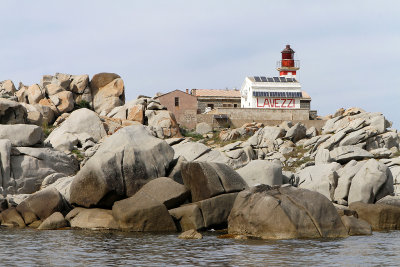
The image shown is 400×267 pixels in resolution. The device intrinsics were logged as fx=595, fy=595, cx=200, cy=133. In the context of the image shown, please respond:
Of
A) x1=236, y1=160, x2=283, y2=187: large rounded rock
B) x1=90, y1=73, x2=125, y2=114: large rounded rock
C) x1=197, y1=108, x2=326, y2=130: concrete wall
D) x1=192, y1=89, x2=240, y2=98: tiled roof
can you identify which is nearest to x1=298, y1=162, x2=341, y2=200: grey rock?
x1=236, y1=160, x2=283, y2=187: large rounded rock

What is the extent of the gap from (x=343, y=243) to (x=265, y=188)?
392cm

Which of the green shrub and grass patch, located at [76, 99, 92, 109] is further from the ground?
grass patch, located at [76, 99, 92, 109]

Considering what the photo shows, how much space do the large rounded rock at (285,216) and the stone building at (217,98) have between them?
47.5 metres

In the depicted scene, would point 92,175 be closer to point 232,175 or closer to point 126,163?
point 126,163

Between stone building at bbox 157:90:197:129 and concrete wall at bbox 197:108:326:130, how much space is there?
3.10 feet

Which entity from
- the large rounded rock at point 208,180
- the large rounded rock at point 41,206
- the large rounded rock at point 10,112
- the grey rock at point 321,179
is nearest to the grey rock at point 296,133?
the grey rock at point 321,179

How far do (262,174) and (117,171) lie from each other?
749 centimetres

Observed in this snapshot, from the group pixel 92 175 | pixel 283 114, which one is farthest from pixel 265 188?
pixel 283 114

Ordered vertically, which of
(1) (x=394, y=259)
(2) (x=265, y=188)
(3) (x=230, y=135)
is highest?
(3) (x=230, y=135)

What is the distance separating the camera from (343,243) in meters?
19.8

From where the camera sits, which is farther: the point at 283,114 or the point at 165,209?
the point at 283,114

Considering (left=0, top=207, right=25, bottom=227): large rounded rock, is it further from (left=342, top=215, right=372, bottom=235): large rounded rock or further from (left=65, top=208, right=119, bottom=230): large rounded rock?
(left=342, top=215, right=372, bottom=235): large rounded rock

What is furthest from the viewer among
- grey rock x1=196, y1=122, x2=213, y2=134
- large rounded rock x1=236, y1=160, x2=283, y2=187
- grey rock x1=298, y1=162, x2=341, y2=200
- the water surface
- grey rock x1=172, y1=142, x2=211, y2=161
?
grey rock x1=196, y1=122, x2=213, y2=134

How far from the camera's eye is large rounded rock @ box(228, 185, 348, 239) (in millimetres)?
20656
